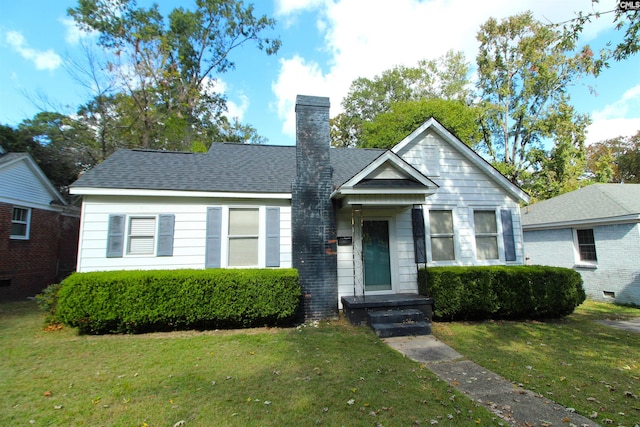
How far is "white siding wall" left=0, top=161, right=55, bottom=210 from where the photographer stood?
11.8 meters

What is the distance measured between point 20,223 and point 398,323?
1528 centimetres

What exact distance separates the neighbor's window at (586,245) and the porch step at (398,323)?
385 inches

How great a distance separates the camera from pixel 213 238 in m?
8.01

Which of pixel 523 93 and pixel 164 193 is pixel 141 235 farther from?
pixel 523 93

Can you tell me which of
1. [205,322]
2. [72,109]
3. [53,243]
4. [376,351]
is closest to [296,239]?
[205,322]

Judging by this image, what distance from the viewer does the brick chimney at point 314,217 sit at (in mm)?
7723

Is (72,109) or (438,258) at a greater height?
(72,109)

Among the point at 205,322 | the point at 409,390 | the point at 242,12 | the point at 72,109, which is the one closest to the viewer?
the point at 409,390

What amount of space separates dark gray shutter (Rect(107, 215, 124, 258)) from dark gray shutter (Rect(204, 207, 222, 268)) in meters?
2.10

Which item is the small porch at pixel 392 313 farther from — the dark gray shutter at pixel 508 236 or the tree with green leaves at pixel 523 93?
the tree with green leaves at pixel 523 93

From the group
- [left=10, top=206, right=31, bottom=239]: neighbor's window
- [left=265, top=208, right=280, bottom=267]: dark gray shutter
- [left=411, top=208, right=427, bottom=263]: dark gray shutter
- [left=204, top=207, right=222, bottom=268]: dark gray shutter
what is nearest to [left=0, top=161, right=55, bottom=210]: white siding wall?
[left=10, top=206, right=31, bottom=239]: neighbor's window

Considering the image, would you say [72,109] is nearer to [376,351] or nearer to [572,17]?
[376,351]

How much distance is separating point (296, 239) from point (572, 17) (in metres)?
7.11

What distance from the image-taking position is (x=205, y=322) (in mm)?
6938
